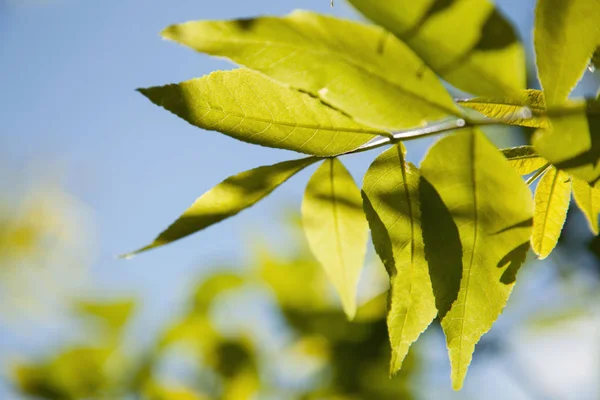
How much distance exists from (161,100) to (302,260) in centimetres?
107

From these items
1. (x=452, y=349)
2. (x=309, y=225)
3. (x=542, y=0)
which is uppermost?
(x=542, y=0)

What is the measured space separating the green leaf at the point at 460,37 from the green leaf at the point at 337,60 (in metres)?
0.03

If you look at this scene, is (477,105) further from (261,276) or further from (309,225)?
(261,276)

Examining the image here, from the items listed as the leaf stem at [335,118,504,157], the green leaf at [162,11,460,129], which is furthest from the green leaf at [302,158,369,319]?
the green leaf at [162,11,460,129]

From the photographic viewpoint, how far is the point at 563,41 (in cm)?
45

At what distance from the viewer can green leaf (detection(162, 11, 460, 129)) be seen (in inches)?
16.4

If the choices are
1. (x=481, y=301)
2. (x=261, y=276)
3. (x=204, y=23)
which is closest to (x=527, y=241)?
(x=481, y=301)

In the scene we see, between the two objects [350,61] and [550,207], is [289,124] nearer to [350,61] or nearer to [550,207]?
[350,61]

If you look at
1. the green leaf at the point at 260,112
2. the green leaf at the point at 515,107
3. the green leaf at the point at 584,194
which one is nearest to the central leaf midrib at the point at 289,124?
the green leaf at the point at 260,112

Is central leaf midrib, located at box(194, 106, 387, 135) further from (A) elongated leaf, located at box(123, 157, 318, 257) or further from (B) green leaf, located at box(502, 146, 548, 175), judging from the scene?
(B) green leaf, located at box(502, 146, 548, 175)

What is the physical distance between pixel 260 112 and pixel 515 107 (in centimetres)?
28

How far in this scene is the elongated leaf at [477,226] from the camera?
478 mm

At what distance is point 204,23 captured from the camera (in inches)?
16.3

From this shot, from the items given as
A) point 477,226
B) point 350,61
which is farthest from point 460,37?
point 477,226
